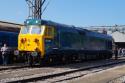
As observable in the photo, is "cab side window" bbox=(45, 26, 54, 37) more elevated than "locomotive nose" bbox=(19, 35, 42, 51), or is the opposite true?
"cab side window" bbox=(45, 26, 54, 37)

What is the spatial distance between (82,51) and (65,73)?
34.2 feet

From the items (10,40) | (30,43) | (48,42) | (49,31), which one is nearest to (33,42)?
(30,43)

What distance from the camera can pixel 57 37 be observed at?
24625 mm

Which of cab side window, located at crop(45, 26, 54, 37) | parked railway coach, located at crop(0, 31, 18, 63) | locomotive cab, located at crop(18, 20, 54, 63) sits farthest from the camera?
parked railway coach, located at crop(0, 31, 18, 63)

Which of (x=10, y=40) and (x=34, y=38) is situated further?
(x=10, y=40)

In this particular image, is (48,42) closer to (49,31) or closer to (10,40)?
(49,31)

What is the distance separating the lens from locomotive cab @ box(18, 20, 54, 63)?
→ 75.8 feet

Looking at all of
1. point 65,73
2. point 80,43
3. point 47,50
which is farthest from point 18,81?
point 80,43

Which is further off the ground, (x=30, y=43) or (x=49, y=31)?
(x=49, y=31)

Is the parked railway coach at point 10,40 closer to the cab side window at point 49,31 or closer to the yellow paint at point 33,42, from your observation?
the yellow paint at point 33,42

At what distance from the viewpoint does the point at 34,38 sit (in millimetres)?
23375

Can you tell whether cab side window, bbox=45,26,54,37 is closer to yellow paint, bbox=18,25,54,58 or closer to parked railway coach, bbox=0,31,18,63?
yellow paint, bbox=18,25,54,58

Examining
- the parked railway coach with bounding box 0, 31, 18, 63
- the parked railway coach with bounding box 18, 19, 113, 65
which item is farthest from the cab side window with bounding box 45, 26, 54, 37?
the parked railway coach with bounding box 0, 31, 18, 63

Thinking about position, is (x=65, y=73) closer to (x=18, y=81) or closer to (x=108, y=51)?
(x=18, y=81)
